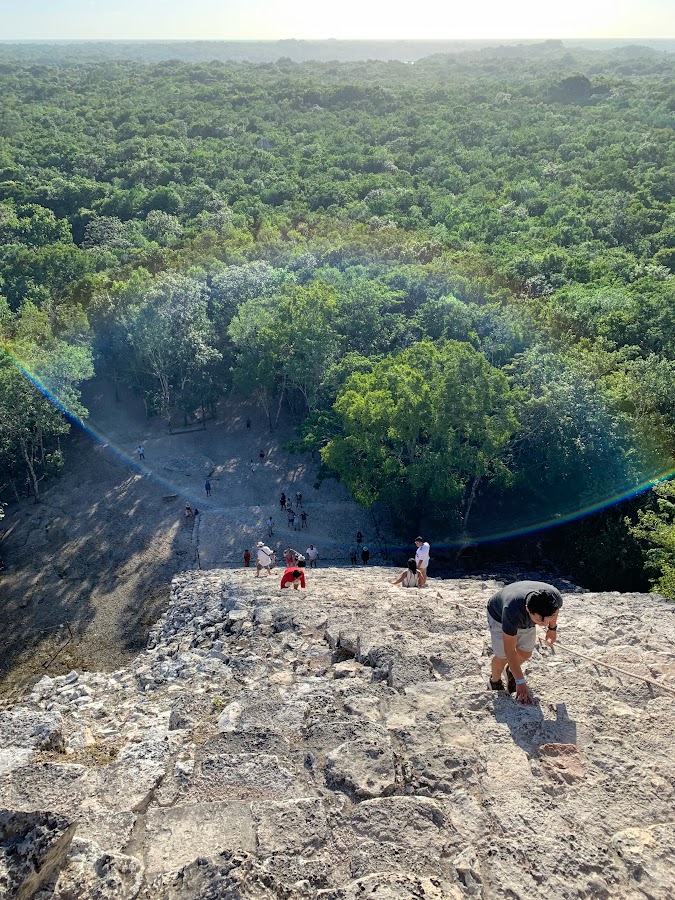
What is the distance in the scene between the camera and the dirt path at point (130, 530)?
20.9 meters

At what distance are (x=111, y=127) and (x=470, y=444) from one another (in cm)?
8060

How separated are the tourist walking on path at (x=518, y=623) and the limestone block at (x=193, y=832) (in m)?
3.65

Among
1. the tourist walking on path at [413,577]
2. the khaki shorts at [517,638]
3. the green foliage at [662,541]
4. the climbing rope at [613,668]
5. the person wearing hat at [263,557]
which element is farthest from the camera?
the person wearing hat at [263,557]

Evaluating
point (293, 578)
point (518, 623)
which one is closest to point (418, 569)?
point (293, 578)

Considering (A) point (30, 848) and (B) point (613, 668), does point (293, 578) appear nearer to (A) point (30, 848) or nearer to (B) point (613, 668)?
(B) point (613, 668)

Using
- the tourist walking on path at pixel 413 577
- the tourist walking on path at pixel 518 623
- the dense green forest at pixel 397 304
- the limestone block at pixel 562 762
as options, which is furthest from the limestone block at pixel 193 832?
the dense green forest at pixel 397 304

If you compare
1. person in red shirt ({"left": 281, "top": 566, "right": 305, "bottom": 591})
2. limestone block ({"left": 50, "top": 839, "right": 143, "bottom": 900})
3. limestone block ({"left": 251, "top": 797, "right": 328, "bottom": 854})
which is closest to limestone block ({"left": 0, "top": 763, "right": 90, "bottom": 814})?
limestone block ({"left": 50, "top": 839, "right": 143, "bottom": 900})

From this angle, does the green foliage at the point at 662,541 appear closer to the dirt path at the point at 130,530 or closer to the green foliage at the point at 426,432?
the green foliage at the point at 426,432

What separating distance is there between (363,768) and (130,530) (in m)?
20.4

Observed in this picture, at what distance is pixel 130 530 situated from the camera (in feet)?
84.1

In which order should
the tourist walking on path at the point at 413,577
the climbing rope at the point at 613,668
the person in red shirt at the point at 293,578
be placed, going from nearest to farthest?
the climbing rope at the point at 613,668 → the tourist walking on path at the point at 413,577 → the person in red shirt at the point at 293,578

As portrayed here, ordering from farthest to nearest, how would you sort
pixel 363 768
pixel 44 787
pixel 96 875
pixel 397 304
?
pixel 397 304 < pixel 363 768 < pixel 44 787 < pixel 96 875

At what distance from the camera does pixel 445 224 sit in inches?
1890

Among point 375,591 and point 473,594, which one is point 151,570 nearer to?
point 375,591
